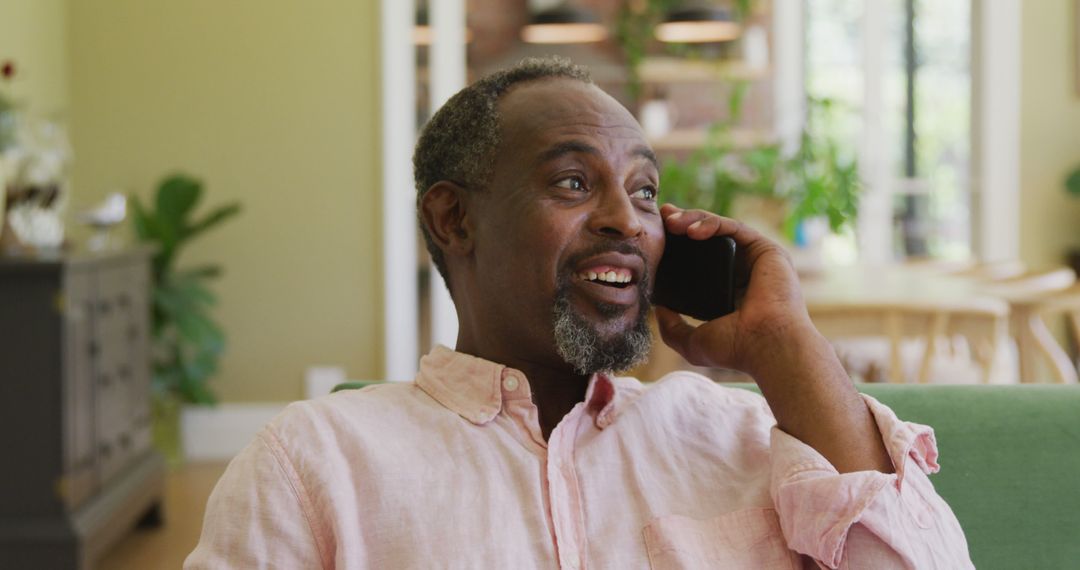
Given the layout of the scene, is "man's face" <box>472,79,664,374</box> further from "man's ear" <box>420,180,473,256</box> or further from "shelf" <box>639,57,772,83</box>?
"shelf" <box>639,57,772,83</box>

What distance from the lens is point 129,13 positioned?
5.20m

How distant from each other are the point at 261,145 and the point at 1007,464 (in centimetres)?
434

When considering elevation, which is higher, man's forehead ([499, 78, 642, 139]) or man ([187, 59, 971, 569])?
man's forehead ([499, 78, 642, 139])

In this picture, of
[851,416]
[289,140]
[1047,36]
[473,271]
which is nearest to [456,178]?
[473,271]

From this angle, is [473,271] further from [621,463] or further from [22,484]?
[22,484]

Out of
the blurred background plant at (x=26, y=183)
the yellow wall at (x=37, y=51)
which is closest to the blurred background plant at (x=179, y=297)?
the yellow wall at (x=37, y=51)

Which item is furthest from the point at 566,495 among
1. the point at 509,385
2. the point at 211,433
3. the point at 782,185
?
the point at 211,433

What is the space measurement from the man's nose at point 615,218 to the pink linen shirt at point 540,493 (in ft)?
0.61

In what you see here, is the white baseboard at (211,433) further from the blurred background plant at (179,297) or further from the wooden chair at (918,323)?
the wooden chair at (918,323)

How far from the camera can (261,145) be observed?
529 cm

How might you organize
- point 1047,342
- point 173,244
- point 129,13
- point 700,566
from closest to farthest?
1. point 700,566
2. point 1047,342
3. point 173,244
4. point 129,13

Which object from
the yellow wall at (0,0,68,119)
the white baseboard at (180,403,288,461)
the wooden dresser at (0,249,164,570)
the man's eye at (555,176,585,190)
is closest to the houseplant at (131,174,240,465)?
the white baseboard at (180,403,288,461)

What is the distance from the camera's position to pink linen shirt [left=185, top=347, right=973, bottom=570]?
3.81ft

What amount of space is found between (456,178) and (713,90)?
6737 mm
